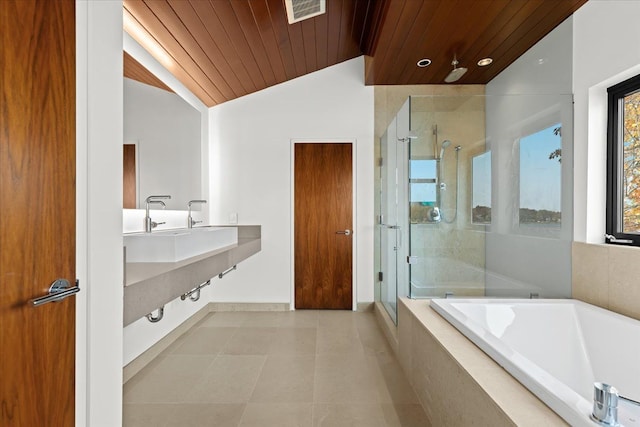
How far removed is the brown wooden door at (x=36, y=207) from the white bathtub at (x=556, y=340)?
1.45m

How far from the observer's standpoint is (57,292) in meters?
0.92

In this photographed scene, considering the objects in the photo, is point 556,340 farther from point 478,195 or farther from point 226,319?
point 226,319

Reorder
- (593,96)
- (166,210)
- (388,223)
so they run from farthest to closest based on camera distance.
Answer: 1. (388,223)
2. (166,210)
3. (593,96)

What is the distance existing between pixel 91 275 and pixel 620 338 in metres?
2.24

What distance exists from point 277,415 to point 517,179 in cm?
221

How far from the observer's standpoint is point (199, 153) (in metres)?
3.30

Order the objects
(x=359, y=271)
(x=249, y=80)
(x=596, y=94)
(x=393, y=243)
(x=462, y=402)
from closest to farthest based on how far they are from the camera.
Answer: (x=462, y=402), (x=596, y=94), (x=393, y=243), (x=249, y=80), (x=359, y=271)

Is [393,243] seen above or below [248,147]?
below

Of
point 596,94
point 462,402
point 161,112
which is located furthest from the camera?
point 161,112

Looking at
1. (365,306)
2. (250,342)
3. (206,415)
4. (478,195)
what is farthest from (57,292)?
(365,306)

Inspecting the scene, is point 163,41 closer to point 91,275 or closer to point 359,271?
point 91,275

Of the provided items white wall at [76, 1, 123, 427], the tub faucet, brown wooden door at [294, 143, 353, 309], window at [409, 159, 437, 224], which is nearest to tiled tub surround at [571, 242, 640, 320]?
window at [409, 159, 437, 224]

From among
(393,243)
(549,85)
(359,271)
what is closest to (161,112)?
(393,243)

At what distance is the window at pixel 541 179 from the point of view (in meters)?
2.21
